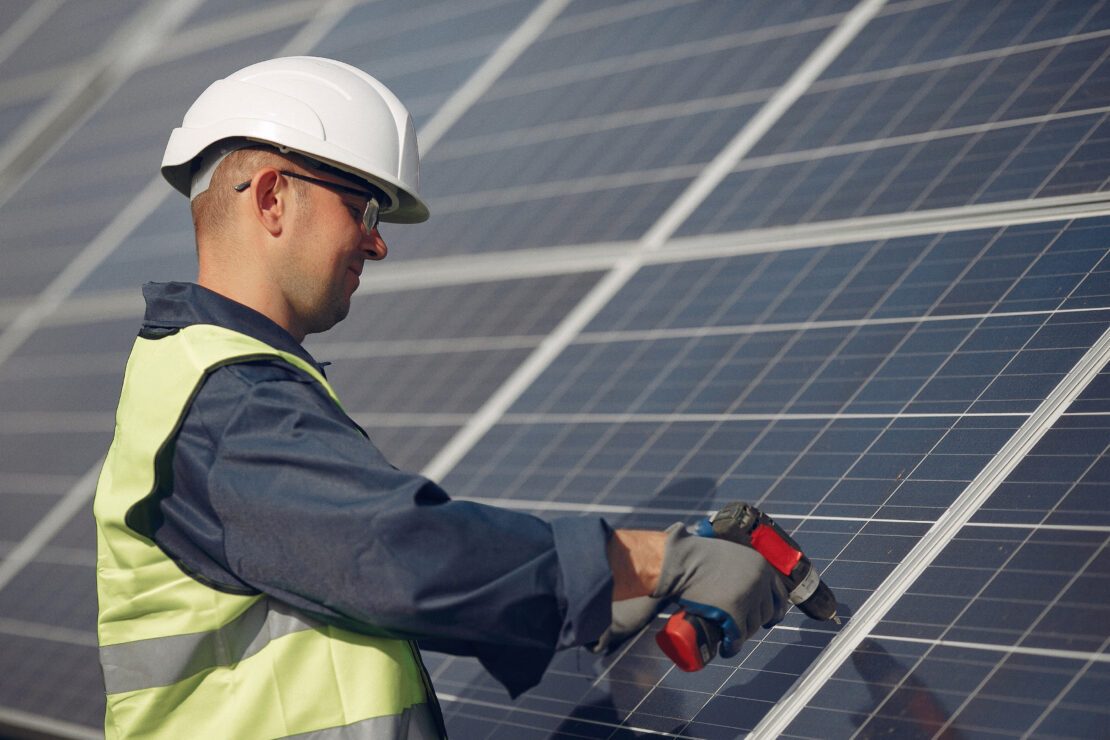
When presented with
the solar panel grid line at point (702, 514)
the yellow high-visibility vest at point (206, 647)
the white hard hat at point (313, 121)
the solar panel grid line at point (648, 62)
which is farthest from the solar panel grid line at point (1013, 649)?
the solar panel grid line at point (648, 62)

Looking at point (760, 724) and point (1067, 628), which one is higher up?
point (1067, 628)

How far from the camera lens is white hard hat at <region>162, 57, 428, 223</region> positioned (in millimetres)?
3441

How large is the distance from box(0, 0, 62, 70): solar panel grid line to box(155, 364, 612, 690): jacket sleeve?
12079 millimetres

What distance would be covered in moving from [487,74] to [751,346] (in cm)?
390

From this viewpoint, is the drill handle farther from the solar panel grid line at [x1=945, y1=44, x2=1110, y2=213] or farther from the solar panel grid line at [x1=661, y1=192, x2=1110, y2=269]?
the solar panel grid line at [x1=945, y1=44, x2=1110, y2=213]

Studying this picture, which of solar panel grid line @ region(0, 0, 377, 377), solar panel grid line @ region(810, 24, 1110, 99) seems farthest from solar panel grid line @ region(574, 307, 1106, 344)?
solar panel grid line @ region(0, 0, 377, 377)

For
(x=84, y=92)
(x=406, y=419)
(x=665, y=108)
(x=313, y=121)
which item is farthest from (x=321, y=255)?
(x=84, y=92)

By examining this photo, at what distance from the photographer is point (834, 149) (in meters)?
5.64

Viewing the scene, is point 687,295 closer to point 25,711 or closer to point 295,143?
point 295,143

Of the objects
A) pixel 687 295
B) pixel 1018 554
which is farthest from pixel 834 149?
pixel 1018 554

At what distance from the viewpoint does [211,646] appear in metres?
3.09

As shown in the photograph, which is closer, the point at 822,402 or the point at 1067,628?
the point at 1067,628

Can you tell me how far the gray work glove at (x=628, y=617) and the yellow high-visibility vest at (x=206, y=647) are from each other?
487mm

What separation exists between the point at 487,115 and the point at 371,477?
5.32 meters
